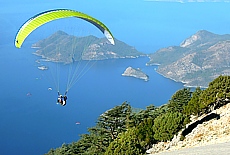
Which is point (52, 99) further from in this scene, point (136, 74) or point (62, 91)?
point (136, 74)

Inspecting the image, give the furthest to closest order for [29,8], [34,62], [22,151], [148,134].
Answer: [29,8] → [34,62] → [22,151] → [148,134]

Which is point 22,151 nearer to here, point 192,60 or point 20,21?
point 192,60

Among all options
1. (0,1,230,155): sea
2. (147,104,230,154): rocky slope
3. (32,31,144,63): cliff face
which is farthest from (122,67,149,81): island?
(147,104,230,154): rocky slope

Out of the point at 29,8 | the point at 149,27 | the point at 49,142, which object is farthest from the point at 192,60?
the point at 29,8

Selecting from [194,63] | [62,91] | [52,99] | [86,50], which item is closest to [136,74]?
[194,63]

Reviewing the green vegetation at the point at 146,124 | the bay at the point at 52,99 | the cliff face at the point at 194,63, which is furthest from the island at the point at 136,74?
the green vegetation at the point at 146,124

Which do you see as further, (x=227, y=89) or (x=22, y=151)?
(x=22, y=151)

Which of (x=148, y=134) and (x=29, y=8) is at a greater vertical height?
(x=29, y=8)
